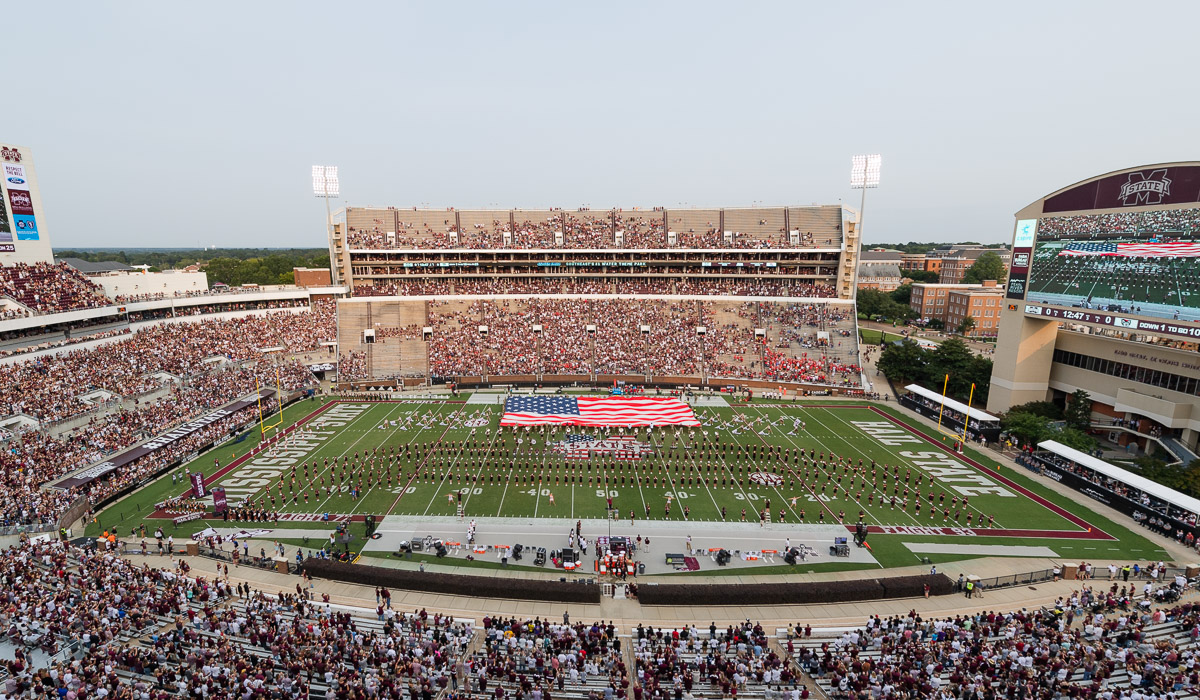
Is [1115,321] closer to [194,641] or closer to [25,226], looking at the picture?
[194,641]

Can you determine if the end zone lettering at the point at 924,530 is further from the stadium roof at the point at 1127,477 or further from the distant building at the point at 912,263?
the distant building at the point at 912,263

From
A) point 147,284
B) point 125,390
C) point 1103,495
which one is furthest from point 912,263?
point 125,390

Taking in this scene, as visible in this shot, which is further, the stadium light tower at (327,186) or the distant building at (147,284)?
the stadium light tower at (327,186)

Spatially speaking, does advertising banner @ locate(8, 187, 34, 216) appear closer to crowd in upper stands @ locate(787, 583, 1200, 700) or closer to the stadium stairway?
crowd in upper stands @ locate(787, 583, 1200, 700)

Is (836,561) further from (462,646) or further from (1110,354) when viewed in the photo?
(1110,354)

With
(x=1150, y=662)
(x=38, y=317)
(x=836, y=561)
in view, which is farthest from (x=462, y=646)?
(x=38, y=317)

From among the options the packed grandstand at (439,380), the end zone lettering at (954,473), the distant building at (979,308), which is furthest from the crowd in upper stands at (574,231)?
the end zone lettering at (954,473)
